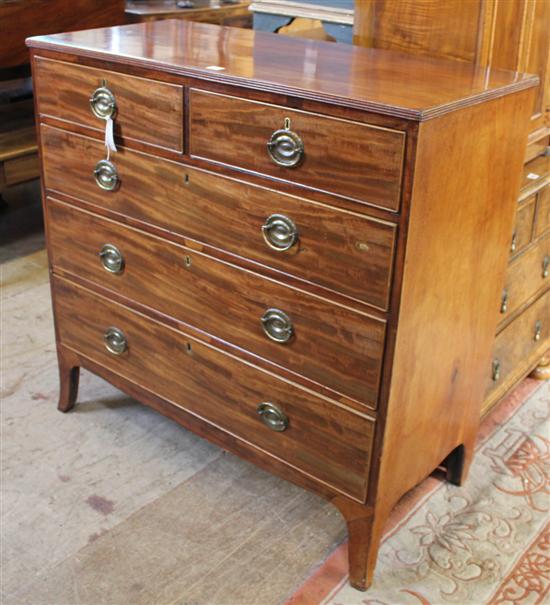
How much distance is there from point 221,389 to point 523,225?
837 mm

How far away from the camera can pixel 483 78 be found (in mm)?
1645

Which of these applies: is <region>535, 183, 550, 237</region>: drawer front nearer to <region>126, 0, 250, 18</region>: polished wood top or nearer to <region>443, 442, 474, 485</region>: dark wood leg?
<region>443, 442, 474, 485</region>: dark wood leg

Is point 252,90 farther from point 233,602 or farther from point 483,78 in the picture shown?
point 233,602

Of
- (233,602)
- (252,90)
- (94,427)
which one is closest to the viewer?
(252,90)

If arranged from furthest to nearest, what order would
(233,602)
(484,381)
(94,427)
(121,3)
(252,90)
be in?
1. (121,3)
2. (94,427)
3. (484,381)
4. (233,602)
5. (252,90)

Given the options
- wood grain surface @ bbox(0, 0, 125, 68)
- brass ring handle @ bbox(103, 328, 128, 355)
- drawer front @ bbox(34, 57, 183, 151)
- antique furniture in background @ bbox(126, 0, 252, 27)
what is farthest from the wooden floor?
drawer front @ bbox(34, 57, 183, 151)

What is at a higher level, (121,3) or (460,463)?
(121,3)

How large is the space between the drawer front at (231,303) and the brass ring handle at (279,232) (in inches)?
3.5

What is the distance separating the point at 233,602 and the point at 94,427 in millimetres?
766

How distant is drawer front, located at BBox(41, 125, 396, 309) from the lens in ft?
5.04

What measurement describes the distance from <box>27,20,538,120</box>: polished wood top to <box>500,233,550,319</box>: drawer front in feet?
1.82

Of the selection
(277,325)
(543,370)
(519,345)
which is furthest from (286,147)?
(543,370)

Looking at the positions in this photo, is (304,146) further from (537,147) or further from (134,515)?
(134,515)

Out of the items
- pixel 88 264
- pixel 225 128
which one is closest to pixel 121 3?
pixel 88 264
